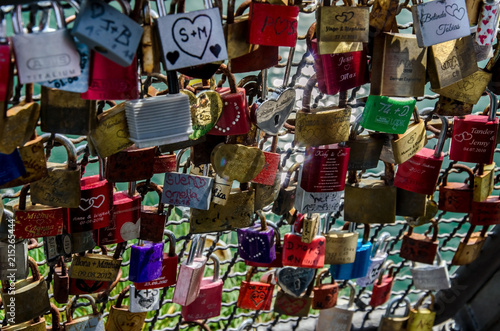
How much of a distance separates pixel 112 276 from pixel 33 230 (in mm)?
280

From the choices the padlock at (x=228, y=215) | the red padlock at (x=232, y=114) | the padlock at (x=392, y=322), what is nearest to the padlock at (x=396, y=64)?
the red padlock at (x=232, y=114)

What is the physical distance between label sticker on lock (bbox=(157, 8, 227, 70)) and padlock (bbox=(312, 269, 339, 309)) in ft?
3.20

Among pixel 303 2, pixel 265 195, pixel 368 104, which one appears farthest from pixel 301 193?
pixel 303 2

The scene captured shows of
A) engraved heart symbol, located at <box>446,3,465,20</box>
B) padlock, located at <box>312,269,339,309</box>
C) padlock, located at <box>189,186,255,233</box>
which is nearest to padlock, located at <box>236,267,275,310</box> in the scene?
padlock, located at <box>312,269,339,309</box>

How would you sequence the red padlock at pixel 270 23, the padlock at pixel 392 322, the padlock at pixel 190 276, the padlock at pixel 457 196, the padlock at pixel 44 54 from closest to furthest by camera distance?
1. the padlock at pixel 44 54
2. the red padlock at pixel 270 23
3. the padlock at pixel 190 276
4. the padlock at pixel 457 196
5. the padlock at pixel 392 322

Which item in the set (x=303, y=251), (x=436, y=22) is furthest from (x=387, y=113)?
(x=303, y=251)

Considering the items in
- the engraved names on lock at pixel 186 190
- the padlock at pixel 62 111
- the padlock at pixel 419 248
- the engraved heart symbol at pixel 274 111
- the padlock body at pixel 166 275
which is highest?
the padlock at pixel 62 111

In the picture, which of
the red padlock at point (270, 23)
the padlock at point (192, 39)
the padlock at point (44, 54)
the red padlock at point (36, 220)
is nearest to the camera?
the padlock at point (44, 54)

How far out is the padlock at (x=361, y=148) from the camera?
1.58 metres

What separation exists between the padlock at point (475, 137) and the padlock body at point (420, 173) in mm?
94

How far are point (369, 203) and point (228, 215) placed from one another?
0.37 meters

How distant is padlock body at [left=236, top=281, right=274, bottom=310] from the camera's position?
1.90m

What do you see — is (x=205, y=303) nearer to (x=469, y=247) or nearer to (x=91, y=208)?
(x=91, y=208)

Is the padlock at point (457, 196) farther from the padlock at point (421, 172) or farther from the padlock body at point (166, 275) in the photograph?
the padlock body at point (166, 275)
